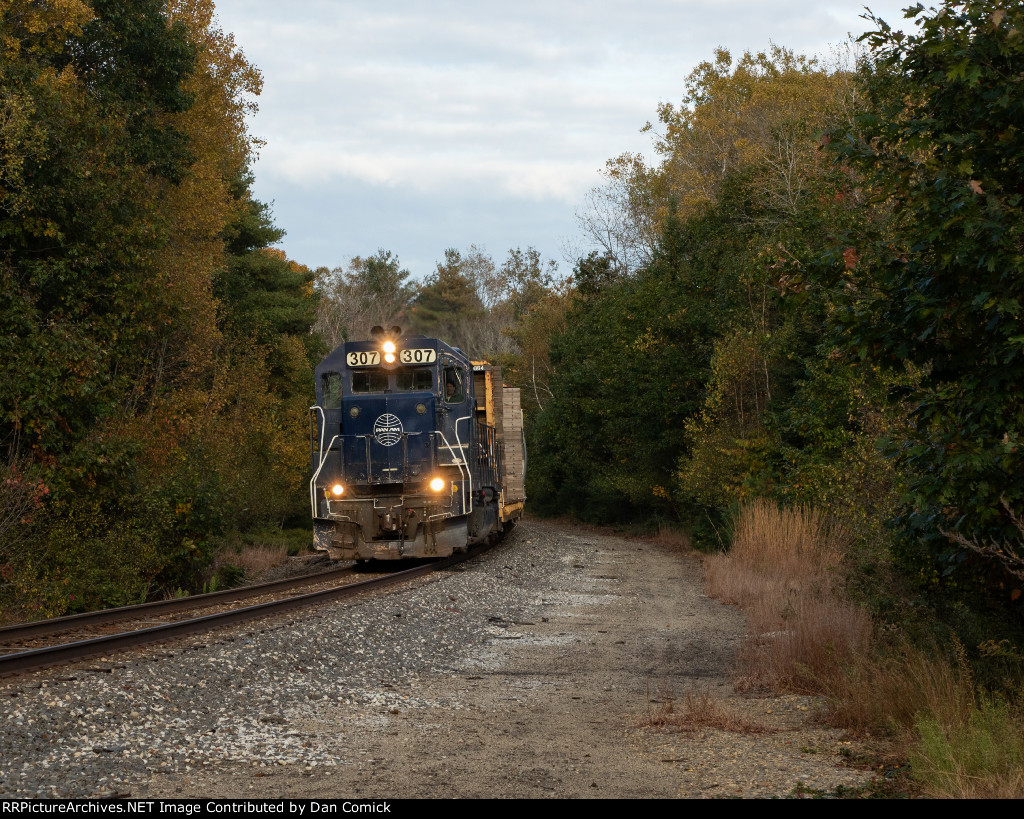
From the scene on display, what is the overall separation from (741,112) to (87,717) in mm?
41834

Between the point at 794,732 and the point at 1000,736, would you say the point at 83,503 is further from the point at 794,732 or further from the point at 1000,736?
the point at 1000,736

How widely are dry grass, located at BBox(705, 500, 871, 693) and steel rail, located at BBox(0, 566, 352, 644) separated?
6.82 meters

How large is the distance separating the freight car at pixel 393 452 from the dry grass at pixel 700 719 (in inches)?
347

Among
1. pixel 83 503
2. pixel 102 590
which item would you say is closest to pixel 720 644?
pixel 102 590

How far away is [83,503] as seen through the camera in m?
16.1

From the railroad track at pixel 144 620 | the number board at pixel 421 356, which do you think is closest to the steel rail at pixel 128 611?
the railroad track at pixel 144 620

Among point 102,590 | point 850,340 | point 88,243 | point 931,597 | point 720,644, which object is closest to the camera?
point 850,340

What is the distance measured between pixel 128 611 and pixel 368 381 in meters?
6.37

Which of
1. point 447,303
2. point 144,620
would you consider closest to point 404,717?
point 144,620

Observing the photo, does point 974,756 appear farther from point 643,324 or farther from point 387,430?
point 643,324

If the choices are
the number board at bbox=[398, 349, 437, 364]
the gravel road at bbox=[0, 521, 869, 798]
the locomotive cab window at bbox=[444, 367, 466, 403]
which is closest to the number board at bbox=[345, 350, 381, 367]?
the number board at bbox=[398, 349, 437, 364]

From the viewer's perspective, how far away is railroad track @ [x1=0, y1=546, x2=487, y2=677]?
818cm

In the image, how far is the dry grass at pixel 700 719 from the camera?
669 centimetres

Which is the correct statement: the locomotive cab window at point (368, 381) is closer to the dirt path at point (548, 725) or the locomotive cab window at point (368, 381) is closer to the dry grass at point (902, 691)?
the dirt path at point (548, 725)
